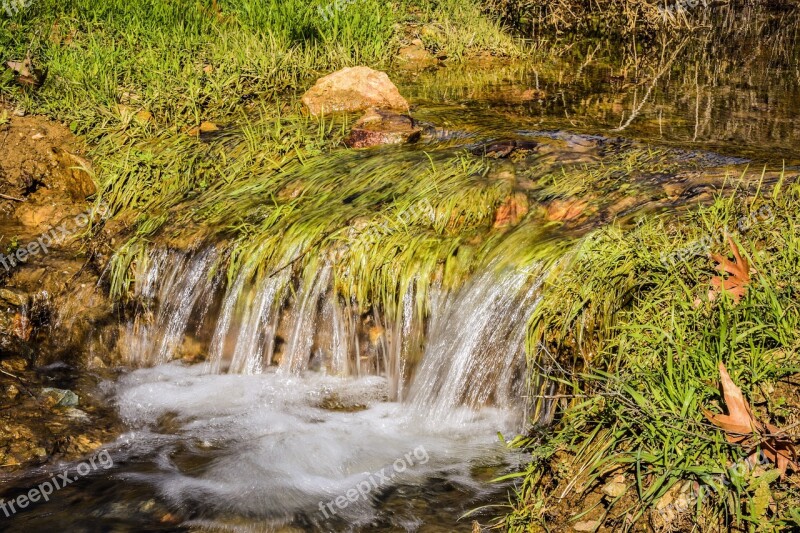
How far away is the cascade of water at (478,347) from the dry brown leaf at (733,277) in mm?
980

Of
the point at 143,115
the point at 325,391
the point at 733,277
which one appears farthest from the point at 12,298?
the point at 733,277

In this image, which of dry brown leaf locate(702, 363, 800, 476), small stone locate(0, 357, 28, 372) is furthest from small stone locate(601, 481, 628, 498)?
small stone locate(0, 357, 28, 372)

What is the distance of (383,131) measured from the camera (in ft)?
21.3

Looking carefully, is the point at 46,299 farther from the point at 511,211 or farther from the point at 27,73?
the point at 511,211

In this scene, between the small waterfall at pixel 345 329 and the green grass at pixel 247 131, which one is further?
the green grass at pixel 247 131

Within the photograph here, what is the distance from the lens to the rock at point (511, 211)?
194 inches

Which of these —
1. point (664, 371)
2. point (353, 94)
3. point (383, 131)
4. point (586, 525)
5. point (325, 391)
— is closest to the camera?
point (586, 525)

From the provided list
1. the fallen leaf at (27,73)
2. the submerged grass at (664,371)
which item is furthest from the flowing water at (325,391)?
the fallen leaf at (27,73)

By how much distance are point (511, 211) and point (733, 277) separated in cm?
178

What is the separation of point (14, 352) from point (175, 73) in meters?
3.31

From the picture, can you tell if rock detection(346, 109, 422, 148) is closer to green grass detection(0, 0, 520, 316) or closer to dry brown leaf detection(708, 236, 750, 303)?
green grass detection(0, 0, 520, 316)

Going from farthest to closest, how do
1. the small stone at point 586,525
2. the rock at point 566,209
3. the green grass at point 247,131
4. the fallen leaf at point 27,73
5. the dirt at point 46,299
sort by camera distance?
the fallen leaf at point 27,73 < the green grass at point 247,131 < the rock at point 566,209 < the dirt at point 46,299 < the small stone at point 586,525

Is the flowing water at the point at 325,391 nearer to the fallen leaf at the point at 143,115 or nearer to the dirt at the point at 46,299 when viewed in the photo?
the dirt at the point at 46,299

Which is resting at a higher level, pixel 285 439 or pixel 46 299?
pixel 46 299
